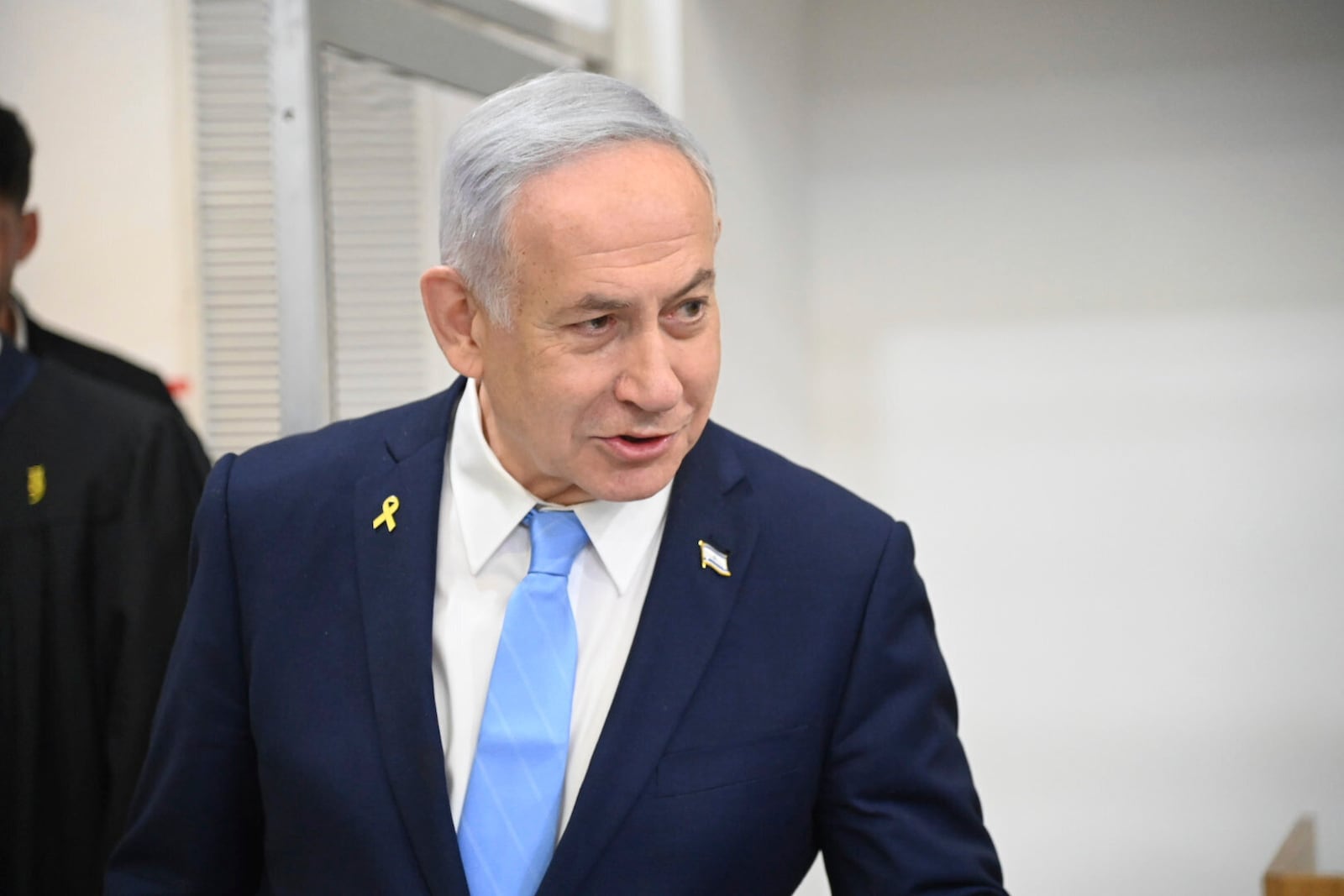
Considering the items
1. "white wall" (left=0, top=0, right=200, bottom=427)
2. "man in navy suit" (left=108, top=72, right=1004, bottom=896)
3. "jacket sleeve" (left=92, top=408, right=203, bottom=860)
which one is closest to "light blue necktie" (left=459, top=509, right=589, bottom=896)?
"man in navy suit" (left=108, top=72, right=1004, bottom=896)

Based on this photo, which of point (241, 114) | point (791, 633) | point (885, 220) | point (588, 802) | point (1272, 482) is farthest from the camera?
point (241, 114)

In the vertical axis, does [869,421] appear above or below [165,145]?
below

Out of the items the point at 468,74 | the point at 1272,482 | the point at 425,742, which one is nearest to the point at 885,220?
the point at 1272,482

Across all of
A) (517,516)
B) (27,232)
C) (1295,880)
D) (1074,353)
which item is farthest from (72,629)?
(1074,353)

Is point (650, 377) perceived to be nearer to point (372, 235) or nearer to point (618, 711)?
point (618, 711)

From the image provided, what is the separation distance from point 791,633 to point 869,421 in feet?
5.56

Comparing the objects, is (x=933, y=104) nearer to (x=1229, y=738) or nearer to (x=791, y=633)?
(x=1229, y=738)

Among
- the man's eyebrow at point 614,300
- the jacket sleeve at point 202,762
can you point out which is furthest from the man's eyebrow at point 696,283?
the jacket sleeve at point 202,762

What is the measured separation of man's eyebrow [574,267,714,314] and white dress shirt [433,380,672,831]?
270 millimetres

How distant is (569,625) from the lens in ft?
5.08

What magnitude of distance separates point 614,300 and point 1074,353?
1.88 meters

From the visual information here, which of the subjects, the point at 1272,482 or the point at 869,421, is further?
the point at 869,421

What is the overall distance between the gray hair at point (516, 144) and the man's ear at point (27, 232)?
122 centimetres

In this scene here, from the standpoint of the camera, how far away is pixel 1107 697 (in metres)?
3.05
